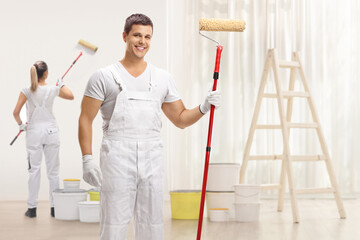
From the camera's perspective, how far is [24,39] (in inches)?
264

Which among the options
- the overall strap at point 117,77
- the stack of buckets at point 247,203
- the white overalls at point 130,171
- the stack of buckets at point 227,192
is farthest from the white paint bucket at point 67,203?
the overall strap at point 117,77

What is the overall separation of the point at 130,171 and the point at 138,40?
507 mm

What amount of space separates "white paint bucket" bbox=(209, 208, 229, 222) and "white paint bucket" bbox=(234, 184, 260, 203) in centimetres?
15

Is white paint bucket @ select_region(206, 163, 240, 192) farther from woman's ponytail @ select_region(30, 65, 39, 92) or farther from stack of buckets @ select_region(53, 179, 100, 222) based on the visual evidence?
woman's ponytail @ select_region(30, 65, 39, 92)

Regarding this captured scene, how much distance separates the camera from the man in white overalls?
7.29ft

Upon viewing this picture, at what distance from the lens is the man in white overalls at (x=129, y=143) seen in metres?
2.22

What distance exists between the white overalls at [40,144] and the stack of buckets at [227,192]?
4.45 feet

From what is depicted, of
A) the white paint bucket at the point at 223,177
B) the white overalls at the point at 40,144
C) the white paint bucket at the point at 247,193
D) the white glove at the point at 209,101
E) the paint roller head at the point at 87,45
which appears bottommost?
the white paint bucket at the point at 247,193

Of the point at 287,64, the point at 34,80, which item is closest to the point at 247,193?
the point at 287,64

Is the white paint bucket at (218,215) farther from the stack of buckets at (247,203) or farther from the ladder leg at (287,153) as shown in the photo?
the ladder leg at (287,153)

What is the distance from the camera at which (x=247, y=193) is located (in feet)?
15.8

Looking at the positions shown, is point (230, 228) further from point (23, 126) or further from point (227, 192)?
point (23, 126)

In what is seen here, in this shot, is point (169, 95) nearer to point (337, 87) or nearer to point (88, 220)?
point (88, 220)

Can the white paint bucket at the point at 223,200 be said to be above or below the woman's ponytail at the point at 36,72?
below
